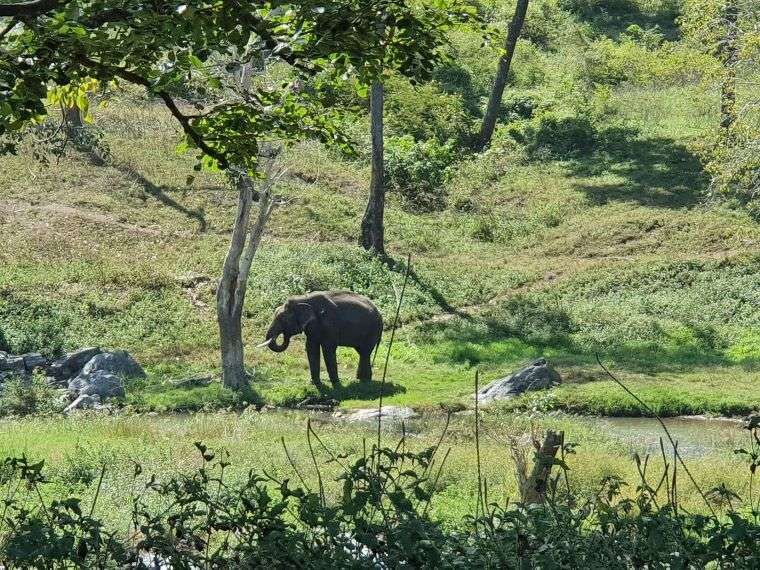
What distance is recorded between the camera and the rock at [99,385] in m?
24.1

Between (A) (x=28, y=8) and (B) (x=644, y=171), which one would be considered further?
(B) (x=644, y=171)

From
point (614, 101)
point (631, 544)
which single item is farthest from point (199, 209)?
point (631, 544)

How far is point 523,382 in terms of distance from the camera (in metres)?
24.3

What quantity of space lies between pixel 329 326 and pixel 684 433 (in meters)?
8.46

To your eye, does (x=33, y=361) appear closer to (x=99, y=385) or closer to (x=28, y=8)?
(x=99, y=385)

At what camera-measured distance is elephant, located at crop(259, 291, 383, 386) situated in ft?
86.2

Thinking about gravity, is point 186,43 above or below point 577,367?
above

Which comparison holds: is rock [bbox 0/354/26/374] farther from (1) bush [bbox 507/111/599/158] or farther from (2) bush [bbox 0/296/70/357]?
(1) bush [bbox 507/111/599/158]

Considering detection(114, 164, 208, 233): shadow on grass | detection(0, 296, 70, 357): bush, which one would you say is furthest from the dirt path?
detection(0, 296, 70, 357): bush

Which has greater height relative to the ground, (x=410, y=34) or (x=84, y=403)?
(x=410, y=34)

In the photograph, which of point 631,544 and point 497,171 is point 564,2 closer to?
point 497,171

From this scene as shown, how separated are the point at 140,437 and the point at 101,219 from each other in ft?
72.5

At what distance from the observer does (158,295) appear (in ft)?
105

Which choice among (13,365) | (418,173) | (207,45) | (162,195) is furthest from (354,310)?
(207,45)
